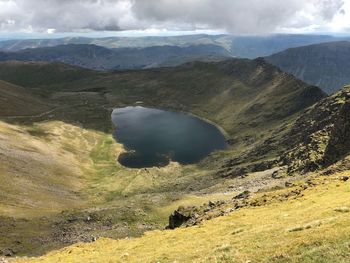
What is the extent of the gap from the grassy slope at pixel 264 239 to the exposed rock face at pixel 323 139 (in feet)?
96.2

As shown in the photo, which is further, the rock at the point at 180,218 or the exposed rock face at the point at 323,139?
the exposed rock face at the point at 323,139

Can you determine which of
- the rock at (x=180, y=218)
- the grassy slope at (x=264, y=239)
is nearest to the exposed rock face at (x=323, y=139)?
the grassy slope at (x=264, y=239)

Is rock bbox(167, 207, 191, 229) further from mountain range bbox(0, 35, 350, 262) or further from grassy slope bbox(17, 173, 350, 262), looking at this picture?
grassy slope bbox(17, 173, 350, 262)

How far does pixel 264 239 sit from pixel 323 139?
9635 cm

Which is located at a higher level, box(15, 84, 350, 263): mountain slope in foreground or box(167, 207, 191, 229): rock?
box(15, 84, 350, 263): mountain slope in foreground

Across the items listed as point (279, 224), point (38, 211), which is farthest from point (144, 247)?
point (38, 211)

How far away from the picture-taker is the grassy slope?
26766mm

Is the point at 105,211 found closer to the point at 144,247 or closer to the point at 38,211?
the point at 38,211

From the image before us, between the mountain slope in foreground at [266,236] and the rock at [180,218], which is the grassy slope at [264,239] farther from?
the rock at [180,218]

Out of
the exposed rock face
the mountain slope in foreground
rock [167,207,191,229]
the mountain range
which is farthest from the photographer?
the exposed rock face

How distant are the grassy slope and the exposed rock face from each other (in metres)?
29.3

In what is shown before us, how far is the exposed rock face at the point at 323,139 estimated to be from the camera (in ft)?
294

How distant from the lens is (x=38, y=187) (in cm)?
14338

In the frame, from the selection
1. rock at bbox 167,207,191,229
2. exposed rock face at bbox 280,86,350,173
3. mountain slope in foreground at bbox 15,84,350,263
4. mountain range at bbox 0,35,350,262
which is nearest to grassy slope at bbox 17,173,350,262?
mountain slope in foreground at bbox 15,84,350,263
